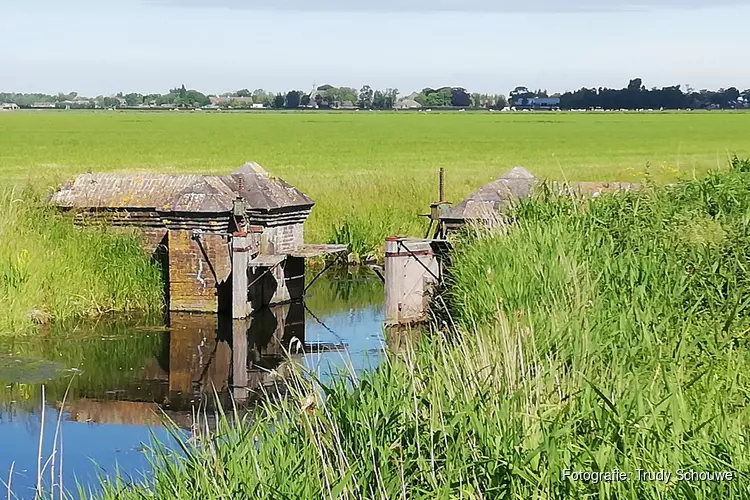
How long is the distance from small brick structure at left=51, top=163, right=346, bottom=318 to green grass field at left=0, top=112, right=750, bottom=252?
11.3 ft

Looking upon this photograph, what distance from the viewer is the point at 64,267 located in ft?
48.2

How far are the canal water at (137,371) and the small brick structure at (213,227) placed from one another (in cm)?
33

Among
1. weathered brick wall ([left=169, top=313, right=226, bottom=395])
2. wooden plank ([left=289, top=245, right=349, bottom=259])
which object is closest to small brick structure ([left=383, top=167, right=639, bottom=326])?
wooden plank ([left=289, top=245, right=349, bottom=259])

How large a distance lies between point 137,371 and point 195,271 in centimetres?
327

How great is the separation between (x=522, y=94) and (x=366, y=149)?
137 meters

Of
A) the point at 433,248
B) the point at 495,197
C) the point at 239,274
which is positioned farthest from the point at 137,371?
Result: the point at 495,197

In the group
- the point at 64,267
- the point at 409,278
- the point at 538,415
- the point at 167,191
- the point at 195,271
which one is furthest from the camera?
the point at 167,191

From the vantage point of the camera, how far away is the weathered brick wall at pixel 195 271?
1490cm

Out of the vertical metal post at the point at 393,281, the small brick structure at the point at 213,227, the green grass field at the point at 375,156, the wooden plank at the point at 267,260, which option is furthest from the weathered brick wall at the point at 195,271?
the green grass field at the point at 375,156

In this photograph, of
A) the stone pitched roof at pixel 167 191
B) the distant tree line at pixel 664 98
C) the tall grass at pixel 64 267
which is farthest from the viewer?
the distant tree line at pixel 664 98

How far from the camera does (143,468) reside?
25.8ft

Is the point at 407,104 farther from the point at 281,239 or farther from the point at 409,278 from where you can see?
the point at 409,278

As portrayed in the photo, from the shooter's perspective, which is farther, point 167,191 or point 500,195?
point 167,191

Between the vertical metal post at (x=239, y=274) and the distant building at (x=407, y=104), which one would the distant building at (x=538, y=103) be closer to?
the distant building at (x=407, y=104)
